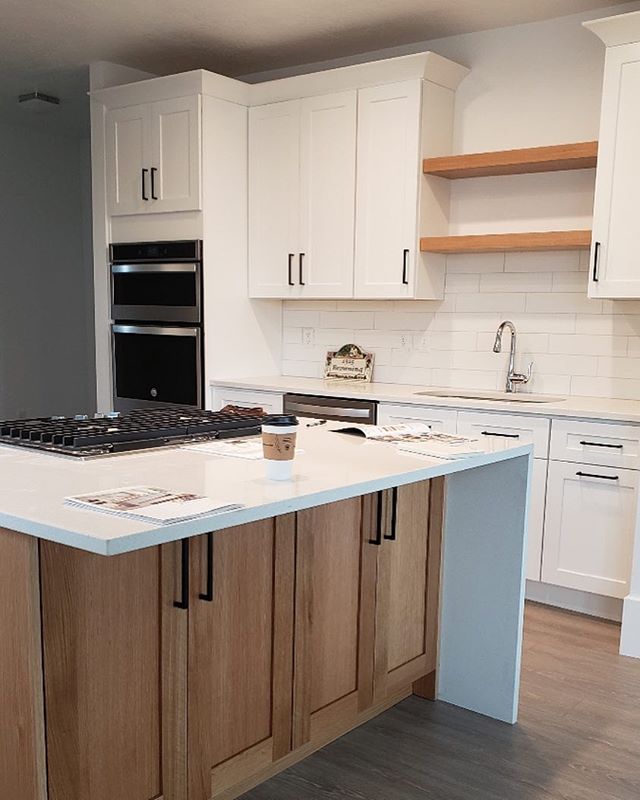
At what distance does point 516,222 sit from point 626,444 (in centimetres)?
140

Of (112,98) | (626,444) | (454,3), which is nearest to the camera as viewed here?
(626,444)

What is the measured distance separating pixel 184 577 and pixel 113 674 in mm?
245

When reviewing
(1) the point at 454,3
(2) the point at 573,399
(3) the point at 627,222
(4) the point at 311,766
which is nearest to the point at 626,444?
(2) the point at 573,399

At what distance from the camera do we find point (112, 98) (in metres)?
4.76

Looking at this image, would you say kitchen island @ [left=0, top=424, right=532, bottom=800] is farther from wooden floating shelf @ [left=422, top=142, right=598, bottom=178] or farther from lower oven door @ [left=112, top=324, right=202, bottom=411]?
lower oven door @ [left=112, top=324, right=202, bottom=411]

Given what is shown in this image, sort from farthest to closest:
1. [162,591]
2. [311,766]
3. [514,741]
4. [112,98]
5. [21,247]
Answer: [21,247]
[112,98]
[514,741]
[311,766]
[162,591]

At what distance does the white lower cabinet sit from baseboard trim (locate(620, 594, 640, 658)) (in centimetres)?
18

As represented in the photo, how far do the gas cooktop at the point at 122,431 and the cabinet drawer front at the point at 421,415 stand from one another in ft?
4.02

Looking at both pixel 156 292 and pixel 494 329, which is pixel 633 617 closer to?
pixel 494 329

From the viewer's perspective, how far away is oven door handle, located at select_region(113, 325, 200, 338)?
15.1ft

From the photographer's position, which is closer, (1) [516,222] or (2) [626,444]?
(2) [626,444]

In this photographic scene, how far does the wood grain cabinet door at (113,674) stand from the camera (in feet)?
5.27

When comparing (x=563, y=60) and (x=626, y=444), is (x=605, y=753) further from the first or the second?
(x=563, y=60)

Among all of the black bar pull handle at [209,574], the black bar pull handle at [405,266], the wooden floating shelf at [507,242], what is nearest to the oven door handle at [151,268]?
the black bar pull handle at [405,266]
